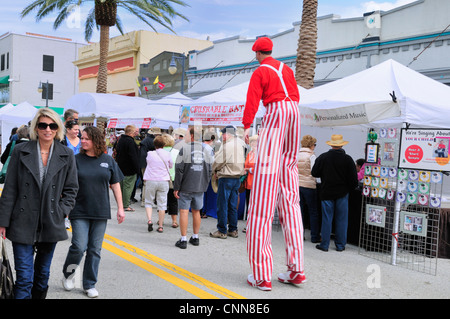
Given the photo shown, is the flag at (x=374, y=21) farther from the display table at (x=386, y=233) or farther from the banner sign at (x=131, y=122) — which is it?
the display table at (x=386, y=233)

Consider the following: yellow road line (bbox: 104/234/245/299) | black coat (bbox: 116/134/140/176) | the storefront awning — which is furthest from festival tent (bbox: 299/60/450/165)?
the storefront awning

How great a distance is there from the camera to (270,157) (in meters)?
5.09

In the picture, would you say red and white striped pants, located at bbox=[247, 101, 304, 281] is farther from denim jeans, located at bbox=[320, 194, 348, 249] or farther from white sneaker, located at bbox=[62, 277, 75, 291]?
denim jeans, located at bbox=[320, 194, 348, 249]

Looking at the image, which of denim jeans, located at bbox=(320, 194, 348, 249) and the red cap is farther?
denim jeans, located at bbox=(320, 194, 348, 249)

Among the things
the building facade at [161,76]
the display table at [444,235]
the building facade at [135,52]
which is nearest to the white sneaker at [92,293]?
the display table at [444,235]

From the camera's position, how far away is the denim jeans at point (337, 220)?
7775 millimetres

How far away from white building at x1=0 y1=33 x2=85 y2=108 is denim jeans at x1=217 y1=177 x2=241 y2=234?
45.0 metres

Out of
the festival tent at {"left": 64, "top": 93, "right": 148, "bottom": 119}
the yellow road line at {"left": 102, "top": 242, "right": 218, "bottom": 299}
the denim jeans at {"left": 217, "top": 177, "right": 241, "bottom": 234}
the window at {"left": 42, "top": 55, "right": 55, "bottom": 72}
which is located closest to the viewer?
the yellow road line at {"left": 102, "top": 242, "right": 218, "bottom": 299}

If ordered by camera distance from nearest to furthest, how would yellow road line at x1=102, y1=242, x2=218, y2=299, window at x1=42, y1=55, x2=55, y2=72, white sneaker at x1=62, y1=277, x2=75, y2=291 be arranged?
white sneaker at x1=62, y1=277, x2=75, y2=291 < yellow road line at x1=102, y1=242, x2=218, y2=299 < window at x1=42, y1=55, x2=55, y2=72

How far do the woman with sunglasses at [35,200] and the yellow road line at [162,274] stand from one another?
162 centimetres

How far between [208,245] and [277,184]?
9.19 ft

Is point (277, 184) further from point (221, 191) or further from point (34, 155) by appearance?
point (221, 191)

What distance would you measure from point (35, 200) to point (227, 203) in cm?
473

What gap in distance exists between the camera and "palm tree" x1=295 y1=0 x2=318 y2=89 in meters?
13.8
